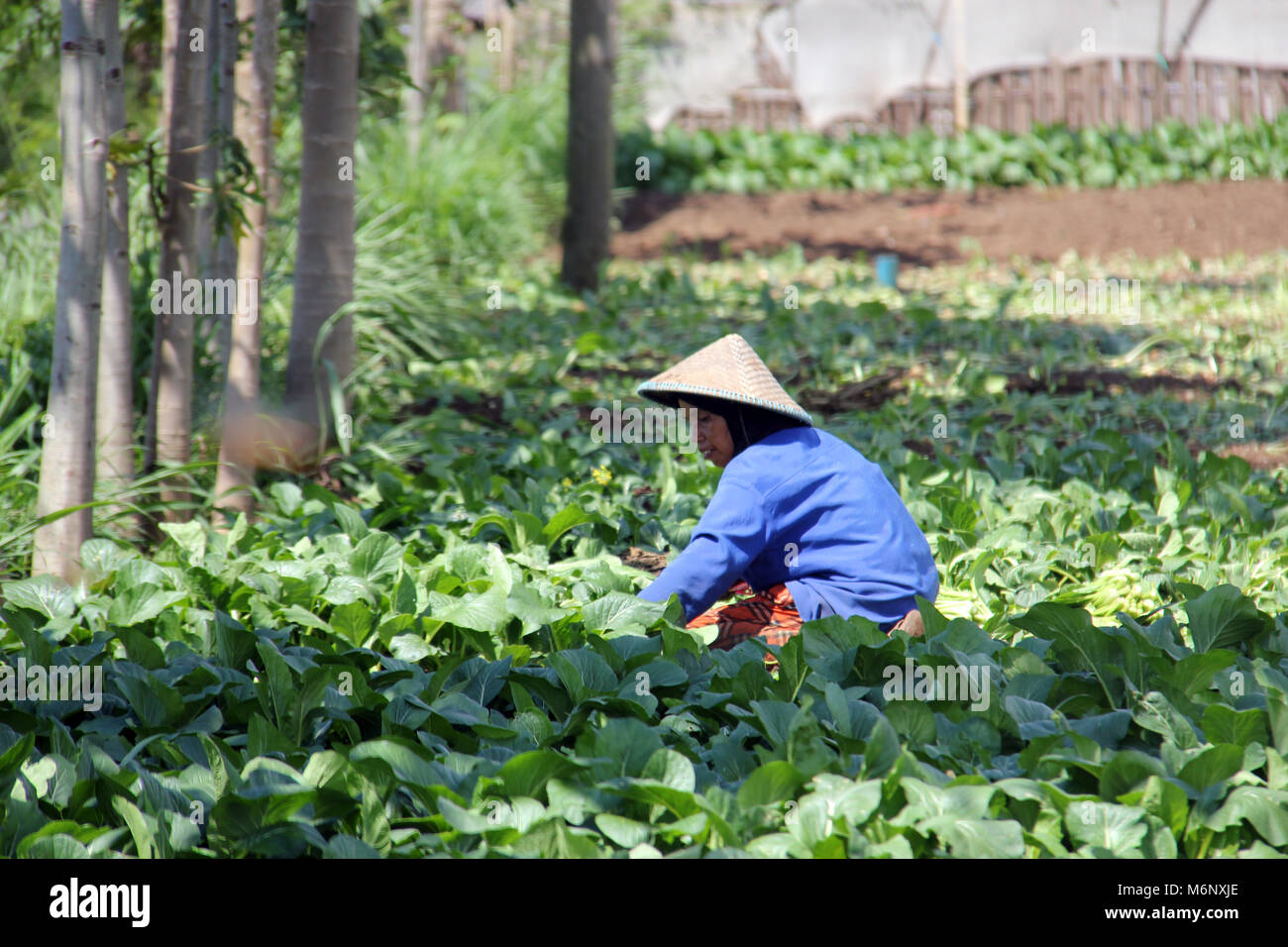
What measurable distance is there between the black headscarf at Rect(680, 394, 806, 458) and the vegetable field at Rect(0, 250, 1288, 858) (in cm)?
59

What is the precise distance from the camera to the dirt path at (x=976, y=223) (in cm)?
1052

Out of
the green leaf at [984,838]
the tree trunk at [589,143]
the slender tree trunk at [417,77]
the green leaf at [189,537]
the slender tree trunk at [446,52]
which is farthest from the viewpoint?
the slender tree trunk at [446,52]

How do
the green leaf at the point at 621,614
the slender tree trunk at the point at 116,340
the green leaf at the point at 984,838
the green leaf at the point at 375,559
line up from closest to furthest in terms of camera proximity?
the green leaf at the point at 984,838 → the green leaf at the point at 621,614 → the green leaf at the point at 375,559 → the slender tree trunk at the point at 116,340

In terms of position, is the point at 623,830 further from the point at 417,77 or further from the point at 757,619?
the point at 417,77

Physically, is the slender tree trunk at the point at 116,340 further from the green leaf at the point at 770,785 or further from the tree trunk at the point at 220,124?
the green leaf at the point at 770,785

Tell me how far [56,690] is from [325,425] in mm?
2536

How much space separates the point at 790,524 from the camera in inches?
128

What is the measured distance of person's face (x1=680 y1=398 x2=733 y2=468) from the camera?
343 centimetres

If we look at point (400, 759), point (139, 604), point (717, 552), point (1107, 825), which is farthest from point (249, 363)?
point (1107, 825)

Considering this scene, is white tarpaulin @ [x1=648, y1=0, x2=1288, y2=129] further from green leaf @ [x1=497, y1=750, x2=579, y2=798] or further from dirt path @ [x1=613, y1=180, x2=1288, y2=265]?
green leaf @ [x1=497, y1=750, x2=579, y2=798]

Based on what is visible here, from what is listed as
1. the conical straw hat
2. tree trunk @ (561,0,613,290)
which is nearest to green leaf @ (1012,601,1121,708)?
the conical straw hat

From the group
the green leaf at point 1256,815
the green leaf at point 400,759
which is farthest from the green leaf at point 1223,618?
the green leaf at point 400,759

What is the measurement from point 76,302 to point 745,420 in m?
2.00

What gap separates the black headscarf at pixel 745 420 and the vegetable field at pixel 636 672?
1.92 feet
